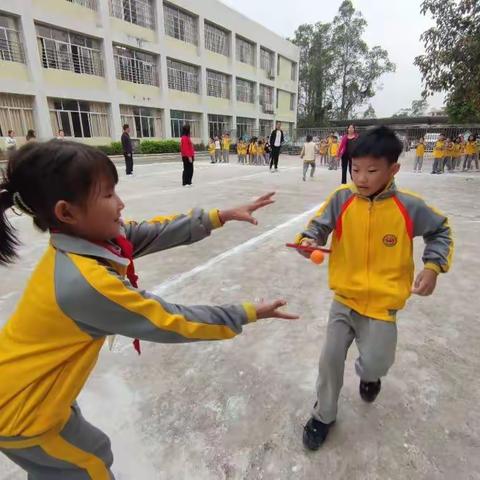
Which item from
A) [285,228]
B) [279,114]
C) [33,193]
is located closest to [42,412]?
[33,193]

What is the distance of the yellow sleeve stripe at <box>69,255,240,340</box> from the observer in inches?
38.8

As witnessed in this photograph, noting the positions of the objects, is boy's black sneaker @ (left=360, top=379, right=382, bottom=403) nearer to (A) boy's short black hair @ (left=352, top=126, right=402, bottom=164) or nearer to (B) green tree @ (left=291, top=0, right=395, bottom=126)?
(A) boy's short black hair @ (left=352, top=126, right=402, bottom=164)

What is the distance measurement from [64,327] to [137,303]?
0.72 feet

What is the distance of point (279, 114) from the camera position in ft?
130

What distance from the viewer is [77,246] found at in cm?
104

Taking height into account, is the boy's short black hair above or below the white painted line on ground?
above

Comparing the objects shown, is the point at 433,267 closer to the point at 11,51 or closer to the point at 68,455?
the point at 68,455

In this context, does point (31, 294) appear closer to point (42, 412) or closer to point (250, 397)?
point (42, 412)

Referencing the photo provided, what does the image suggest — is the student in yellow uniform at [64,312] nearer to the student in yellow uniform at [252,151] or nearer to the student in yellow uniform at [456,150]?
the student in yellow uniform at [456,150]

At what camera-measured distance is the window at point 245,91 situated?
32.8m

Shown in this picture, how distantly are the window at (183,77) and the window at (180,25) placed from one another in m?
1.76

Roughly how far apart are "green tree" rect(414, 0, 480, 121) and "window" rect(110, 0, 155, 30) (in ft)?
59.2

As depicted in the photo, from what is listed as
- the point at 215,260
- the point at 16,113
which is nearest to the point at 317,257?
the point at 215,260

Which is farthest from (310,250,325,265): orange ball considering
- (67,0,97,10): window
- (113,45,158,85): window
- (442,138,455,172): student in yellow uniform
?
(113,45,158,85): window
